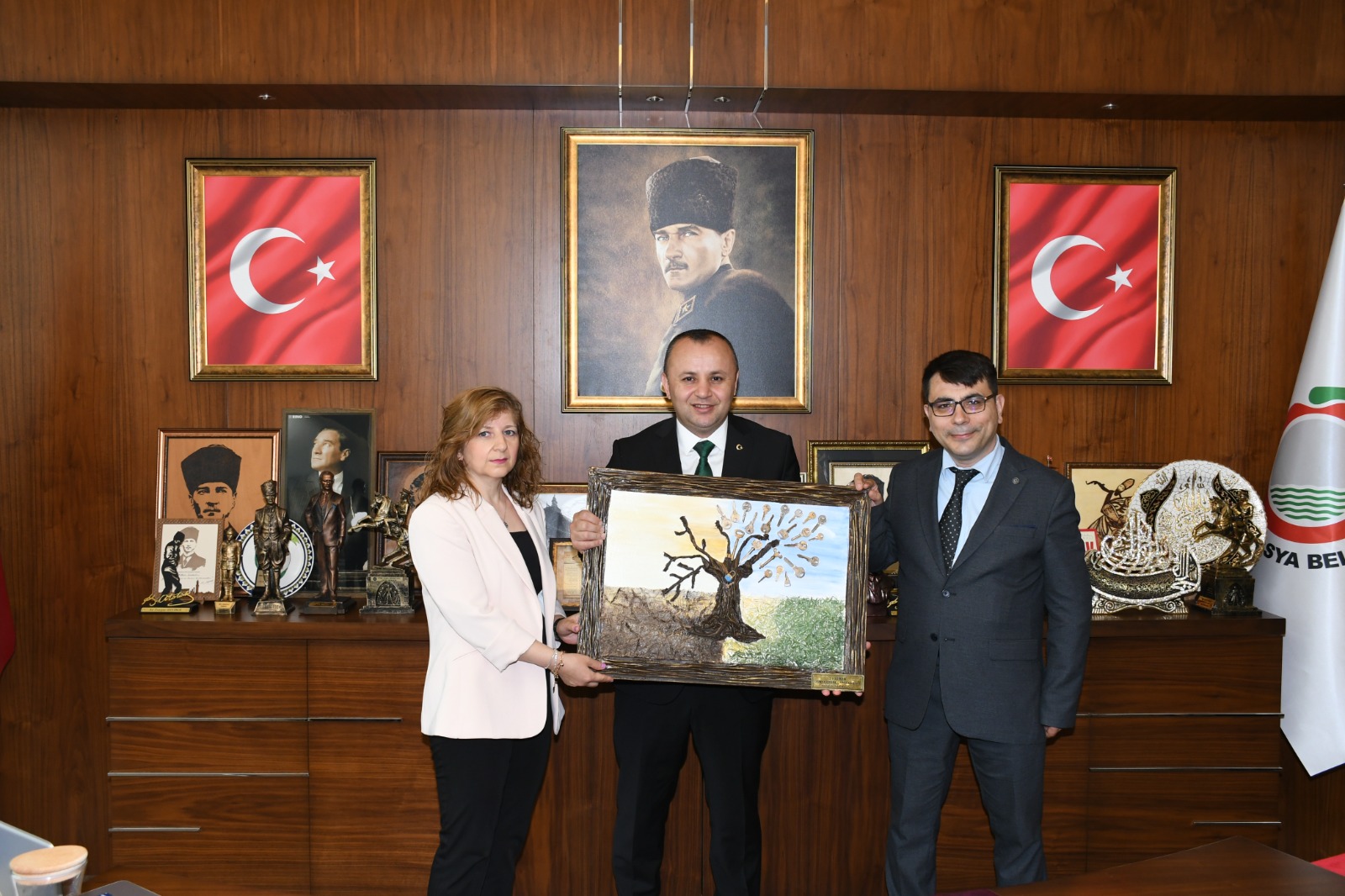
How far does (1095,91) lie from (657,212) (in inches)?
69.3

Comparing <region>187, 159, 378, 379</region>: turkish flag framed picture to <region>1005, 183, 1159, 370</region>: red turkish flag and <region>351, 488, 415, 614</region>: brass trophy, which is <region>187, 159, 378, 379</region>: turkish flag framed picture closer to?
<region>351, 488, 415, 614</region>: brass trophy

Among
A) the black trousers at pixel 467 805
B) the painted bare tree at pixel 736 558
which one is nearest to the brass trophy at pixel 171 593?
the black trousers at pixel 467 805

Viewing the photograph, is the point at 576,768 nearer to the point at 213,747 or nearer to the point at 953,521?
the point at 213,747

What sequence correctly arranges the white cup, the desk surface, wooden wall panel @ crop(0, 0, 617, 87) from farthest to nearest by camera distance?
wooden wall panel @ crop(0, 0, 617, 87) < the desk surface < the white cup

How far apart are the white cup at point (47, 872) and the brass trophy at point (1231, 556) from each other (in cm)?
353

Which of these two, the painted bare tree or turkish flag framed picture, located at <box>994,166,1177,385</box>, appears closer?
the painted bare tree

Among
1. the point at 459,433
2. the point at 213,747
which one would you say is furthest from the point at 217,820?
the point at 459,433

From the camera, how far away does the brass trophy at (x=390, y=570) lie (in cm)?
335

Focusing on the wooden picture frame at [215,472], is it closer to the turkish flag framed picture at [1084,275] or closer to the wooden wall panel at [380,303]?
the wooden wall panel at [380,303]

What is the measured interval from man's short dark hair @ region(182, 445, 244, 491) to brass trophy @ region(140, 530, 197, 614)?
0.78 ft

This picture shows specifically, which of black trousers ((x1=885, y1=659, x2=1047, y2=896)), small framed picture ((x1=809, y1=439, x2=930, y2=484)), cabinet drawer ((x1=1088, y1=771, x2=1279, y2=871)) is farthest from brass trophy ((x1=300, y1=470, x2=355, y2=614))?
cabinet drawer ((x1=1088, y1=771, x2=1279, y2=871))

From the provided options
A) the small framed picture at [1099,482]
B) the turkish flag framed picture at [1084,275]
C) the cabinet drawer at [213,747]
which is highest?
the turkish flag framed picture at [1084,275]

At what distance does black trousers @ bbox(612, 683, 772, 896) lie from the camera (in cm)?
272

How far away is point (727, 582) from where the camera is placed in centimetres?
262
